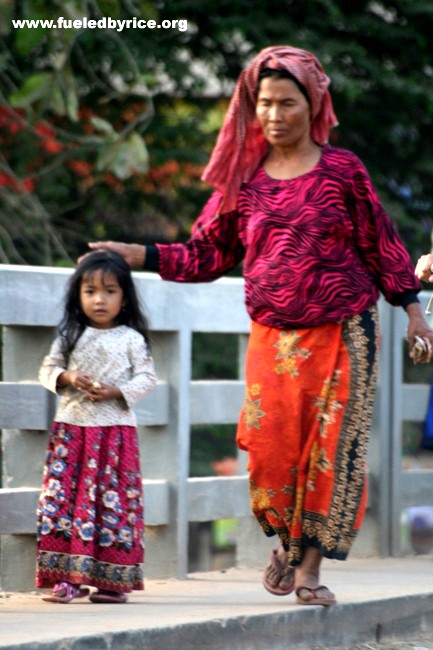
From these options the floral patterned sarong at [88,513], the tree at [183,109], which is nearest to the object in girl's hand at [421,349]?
the floral patterned sarong at [88,513]

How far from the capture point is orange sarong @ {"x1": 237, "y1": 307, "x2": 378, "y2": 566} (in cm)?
531

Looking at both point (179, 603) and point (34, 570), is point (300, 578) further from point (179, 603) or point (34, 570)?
point (34, 570)

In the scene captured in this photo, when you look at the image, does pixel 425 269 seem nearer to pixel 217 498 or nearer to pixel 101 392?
pixel 101 392

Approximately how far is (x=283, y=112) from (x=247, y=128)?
0.27 metres

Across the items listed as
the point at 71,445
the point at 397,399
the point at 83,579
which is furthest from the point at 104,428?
the point at 397,399

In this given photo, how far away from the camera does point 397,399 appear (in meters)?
7.61

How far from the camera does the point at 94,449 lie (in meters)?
5.54

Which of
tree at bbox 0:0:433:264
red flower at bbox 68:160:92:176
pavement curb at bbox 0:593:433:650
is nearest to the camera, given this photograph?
pavement curb at bbox 0:593:433:650

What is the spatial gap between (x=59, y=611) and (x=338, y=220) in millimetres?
1609

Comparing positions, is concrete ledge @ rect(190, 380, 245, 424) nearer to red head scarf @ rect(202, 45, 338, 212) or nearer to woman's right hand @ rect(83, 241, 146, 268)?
woman's right hand @ rect(83, 241, 146, 268)

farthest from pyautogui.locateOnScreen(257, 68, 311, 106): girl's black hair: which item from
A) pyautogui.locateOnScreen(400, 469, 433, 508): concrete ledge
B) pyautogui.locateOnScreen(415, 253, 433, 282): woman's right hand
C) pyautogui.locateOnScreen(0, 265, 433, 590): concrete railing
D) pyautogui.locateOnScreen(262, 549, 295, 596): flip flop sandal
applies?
pyautogui.locateOnScreen(400, 469, 433, 508): concrete ledge

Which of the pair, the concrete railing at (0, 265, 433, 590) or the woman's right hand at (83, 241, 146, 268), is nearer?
the woman's right hand at (83, 241, 146, 268)

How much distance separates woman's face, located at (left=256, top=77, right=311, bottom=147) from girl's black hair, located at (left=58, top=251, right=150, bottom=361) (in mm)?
745

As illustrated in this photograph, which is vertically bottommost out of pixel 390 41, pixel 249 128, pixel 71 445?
pixel 71 445
